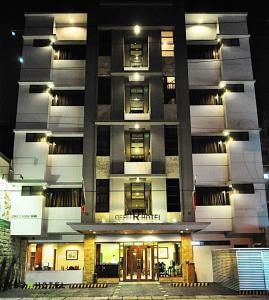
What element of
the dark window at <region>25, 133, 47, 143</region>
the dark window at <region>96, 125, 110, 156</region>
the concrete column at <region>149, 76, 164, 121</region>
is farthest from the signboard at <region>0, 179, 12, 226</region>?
the concrete column at <region>149, 76, 164, 121</region>

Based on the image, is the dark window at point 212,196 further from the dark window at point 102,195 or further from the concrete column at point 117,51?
the concrete column at point 117,51

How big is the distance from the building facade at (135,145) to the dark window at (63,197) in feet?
0.29

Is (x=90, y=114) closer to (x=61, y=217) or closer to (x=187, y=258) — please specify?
(x=61, y=217)

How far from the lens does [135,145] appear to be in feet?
107

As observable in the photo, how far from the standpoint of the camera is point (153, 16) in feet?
115

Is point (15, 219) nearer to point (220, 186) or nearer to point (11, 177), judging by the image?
point (11, 177)

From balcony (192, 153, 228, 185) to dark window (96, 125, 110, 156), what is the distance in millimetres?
7711

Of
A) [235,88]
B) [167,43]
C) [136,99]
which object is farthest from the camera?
[167,43]

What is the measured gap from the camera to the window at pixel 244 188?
3130cm

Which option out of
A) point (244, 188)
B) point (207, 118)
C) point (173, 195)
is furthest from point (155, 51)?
point (244, 188)

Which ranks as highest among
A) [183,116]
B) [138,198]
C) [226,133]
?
[183,116]

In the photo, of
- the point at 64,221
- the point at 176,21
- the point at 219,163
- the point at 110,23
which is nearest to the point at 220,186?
the point at 219,163

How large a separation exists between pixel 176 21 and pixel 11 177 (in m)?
21.0

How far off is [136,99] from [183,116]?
4678 millimetres
